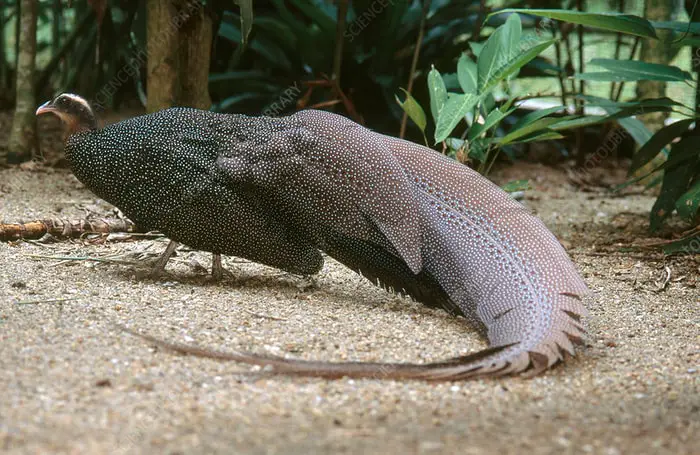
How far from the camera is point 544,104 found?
7047 mm

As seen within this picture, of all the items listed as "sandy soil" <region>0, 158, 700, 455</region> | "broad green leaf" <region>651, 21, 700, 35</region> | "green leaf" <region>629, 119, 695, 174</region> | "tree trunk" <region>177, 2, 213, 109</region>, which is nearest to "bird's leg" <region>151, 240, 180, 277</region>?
"sandy soil" <region>0, 158, 700, 455</region>

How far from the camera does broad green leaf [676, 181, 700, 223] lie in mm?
3629

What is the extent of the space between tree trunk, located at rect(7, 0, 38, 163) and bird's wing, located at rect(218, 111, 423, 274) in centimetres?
256

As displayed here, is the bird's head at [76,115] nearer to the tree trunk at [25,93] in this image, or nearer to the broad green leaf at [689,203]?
the tree trunk at [25,93]

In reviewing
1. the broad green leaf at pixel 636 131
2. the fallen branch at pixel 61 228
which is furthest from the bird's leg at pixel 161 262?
the broad green leaf at pixel 636 131

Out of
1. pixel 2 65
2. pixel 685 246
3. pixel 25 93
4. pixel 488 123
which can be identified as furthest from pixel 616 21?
pixel 2 65

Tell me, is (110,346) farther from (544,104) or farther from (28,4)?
(544,104)

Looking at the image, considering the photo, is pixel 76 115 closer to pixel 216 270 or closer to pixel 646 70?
pixel 216 270

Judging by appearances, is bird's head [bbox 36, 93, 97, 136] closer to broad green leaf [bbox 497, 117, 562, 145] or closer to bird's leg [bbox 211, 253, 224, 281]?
bird's leg [bbox 211, 253, 224, 281]

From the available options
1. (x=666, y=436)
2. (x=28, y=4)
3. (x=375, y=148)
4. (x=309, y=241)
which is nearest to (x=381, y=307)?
(x=309, y=241)

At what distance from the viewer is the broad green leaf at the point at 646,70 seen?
383 centimetres

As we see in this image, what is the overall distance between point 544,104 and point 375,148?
15.3 ft

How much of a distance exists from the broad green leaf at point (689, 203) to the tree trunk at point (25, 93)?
3847 mm

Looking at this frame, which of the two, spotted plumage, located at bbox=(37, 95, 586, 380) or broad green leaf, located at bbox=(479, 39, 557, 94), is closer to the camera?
spotted plumage, located at bbox=(37, 95, 586, 380)
